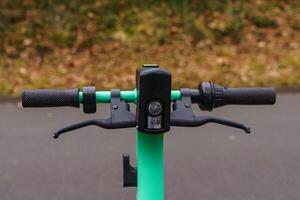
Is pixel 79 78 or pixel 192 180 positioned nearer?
pixel 192 180

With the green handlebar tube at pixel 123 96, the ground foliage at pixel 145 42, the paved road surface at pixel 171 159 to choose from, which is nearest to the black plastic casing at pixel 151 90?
the green handlebar tube at pixel 123 96

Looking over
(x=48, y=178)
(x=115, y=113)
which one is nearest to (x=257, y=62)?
(x=48, y=178)

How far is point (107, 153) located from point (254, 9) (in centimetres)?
496

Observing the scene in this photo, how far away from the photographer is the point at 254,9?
890 cm

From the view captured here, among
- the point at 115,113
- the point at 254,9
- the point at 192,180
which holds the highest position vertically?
the point at 254,9

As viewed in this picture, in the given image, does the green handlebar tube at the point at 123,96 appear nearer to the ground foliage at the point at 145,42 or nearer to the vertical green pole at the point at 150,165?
the vertical green pole at the point at 150,165

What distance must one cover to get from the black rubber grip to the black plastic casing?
222 mm

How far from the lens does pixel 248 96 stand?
1.65 m

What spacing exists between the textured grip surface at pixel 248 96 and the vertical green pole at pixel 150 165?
0.22 m

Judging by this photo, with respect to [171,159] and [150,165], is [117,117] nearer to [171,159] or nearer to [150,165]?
[150,165]

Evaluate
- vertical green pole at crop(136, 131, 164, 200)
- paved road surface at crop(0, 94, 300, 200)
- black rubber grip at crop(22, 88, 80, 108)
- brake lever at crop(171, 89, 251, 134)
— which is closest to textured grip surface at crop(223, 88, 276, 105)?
brake lever at crop(171, 89, 251, 134)

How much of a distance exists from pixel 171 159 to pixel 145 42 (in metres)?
3.68

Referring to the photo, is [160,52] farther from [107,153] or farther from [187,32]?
[107,153]

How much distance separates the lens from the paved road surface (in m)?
4.04
